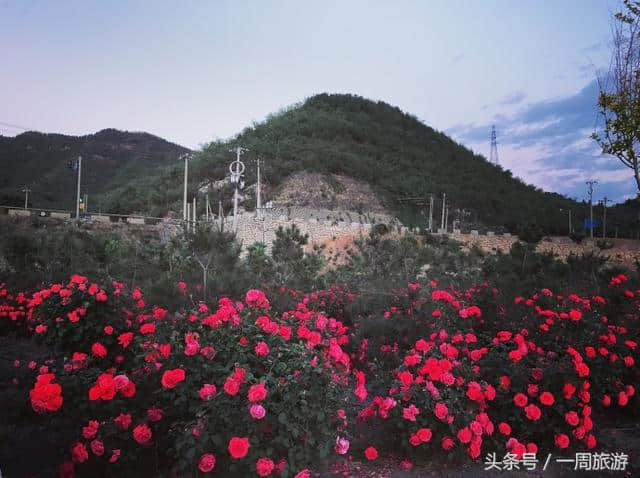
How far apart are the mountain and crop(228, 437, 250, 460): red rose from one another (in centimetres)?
4910

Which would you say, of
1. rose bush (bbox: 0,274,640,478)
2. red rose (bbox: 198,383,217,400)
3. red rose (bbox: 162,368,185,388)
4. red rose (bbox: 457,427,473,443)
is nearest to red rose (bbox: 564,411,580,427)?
rose bush (bbox: 0,274,640,478)

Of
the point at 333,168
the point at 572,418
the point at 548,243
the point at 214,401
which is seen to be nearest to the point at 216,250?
the point at 214,401

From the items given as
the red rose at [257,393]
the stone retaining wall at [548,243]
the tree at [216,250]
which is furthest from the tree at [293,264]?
the stone retaining wall at [548,243]

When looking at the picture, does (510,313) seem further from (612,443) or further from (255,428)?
(255,428)

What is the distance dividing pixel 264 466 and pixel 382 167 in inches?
2338

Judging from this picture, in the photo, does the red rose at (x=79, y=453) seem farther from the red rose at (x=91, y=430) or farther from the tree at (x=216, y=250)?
the tree at (x=216, y=250)

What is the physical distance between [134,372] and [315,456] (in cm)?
161

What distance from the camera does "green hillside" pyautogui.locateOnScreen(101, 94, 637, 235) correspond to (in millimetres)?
53438

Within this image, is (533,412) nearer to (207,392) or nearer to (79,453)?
(207,392)

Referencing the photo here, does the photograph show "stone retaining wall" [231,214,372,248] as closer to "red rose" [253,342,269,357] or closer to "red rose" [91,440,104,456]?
"red rose" [253,342,269,357]

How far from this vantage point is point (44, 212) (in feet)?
108

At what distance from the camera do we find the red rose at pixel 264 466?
2.31m

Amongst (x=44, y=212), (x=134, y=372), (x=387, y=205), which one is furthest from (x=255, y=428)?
(x=387, y=205)

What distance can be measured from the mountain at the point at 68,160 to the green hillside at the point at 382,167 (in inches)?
293
